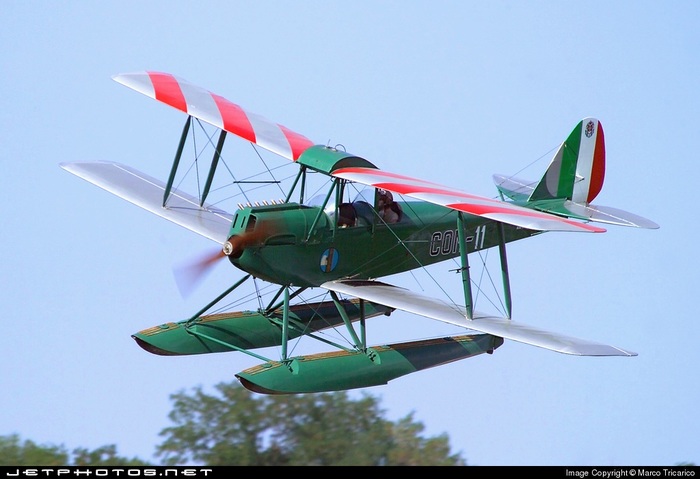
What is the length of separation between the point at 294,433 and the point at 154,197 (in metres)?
4.65

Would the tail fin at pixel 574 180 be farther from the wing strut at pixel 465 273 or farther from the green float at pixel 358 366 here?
the wing strut at pixel 465 273

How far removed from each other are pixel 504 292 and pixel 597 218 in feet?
9.45

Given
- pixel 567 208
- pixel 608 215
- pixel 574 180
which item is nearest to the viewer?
pixel 608 215

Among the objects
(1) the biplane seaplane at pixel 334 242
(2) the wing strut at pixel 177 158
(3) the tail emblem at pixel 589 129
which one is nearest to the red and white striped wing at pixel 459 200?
(1) the biplane seaplane at pixel 334 242

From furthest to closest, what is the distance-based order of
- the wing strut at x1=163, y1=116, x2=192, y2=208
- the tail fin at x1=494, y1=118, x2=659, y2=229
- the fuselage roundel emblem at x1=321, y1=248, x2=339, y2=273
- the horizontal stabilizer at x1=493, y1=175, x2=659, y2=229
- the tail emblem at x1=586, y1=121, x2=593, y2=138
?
the tail emblem at x1=586, y1=121, x2=593, y2=138
the tail fin at x1=494, y1=118, x2=659, y2=229
the horizontal stabilizer at x1=493, y1=175, x2=659, y2=229
the wing strut at x1=163, y1=116, x2=192, y2=208
the fuselage roundel emblem at x1=321, y1=248, x2=339, y2=273

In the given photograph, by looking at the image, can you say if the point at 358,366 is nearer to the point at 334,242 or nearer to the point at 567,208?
the point at 334,242

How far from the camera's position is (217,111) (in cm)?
2006

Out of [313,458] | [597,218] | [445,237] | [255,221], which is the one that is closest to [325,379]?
[313,458]

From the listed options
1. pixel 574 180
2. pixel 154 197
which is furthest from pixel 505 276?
pixel 154 197

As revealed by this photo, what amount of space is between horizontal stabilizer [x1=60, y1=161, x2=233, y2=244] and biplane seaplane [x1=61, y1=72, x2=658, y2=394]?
0.09 feet

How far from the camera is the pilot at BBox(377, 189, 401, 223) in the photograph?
63.1 ft

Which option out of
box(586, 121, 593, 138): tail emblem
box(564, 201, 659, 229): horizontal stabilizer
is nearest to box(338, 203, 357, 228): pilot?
box(564, 201, 659, 229): horizontal stabilizer

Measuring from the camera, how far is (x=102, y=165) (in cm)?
2153

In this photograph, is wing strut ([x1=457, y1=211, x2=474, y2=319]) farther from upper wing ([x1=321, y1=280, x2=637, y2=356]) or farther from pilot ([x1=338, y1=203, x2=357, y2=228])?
pilot ([x1=338, y1=203, x2=357, y2=228])
